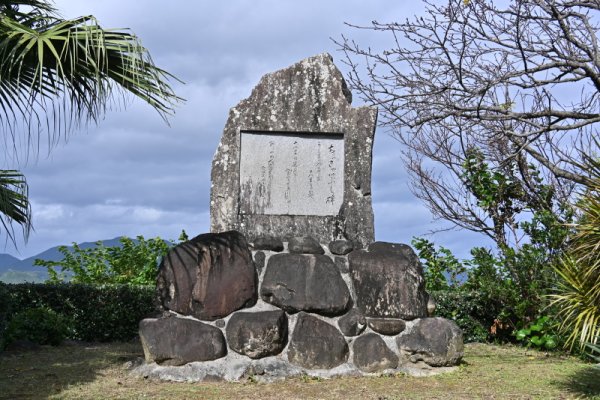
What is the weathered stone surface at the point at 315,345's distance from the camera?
690cm

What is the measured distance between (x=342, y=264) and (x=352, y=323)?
23.7 inches

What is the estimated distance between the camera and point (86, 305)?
403 inches

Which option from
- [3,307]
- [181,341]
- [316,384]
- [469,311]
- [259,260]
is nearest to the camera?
Result: [316,384]

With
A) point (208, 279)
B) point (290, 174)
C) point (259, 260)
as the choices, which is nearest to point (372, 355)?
point (259, 260)

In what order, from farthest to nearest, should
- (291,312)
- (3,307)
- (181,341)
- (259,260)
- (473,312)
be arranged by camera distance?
(473,312)
(3,307)
(259,260)
(291,312)
(181,341)

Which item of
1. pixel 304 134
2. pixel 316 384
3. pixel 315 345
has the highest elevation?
pixel 304 134

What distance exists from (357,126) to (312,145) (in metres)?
0.52

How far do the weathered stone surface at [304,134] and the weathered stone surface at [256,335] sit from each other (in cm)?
88

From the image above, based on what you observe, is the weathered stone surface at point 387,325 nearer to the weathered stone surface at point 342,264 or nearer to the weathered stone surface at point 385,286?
the weathered stone surface at point 385,286

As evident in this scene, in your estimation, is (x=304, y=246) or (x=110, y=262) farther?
(x=110, y=262)

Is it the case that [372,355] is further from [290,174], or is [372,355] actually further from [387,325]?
[290,174]

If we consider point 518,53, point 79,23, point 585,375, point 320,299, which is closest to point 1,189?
point 79,23

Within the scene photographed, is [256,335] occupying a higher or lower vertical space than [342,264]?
lower

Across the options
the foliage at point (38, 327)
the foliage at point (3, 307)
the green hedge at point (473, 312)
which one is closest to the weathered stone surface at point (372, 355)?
the green hedge at point (473, 312)
